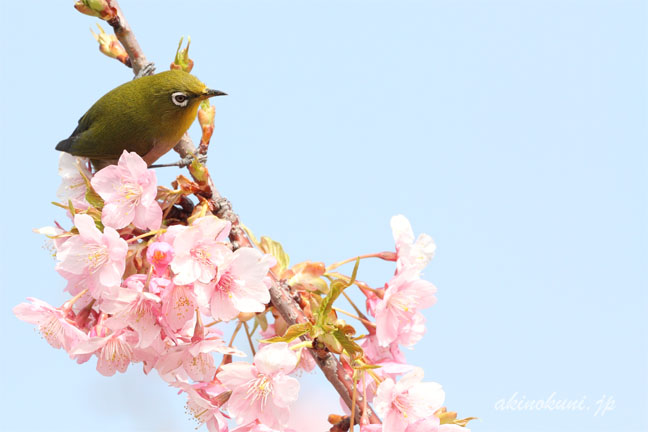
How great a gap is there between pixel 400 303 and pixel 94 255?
4.07 feet

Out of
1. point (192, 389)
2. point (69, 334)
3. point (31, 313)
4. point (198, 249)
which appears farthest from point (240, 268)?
point (31, 313)

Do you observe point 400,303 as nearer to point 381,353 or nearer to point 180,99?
point 381,353

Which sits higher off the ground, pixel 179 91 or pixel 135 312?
pixel 179 91

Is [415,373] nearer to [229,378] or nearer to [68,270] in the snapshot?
[229,378]

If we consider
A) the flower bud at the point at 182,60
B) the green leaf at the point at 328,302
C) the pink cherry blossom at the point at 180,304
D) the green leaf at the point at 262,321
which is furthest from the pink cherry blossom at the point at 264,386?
the flower bud at the point at 182,60

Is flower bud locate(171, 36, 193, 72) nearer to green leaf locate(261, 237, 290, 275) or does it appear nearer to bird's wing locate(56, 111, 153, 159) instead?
bird's wing locate(56, 111, 153, 159)

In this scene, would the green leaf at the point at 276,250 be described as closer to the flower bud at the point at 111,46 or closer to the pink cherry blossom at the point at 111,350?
the pink cherry blossom at the point at 111,350

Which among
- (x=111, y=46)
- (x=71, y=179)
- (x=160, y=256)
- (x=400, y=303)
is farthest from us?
(x=111, y=46)

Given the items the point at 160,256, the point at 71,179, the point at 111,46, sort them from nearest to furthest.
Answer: the point at 160,256, the point at 71,179, the point at 111,46

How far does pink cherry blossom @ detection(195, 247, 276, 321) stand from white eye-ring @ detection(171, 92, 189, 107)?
0.95 m

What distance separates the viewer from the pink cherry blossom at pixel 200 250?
2.06 metres

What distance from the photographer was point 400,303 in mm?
2580

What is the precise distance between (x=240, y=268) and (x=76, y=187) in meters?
0.97

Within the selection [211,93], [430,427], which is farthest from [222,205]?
[430,427]
